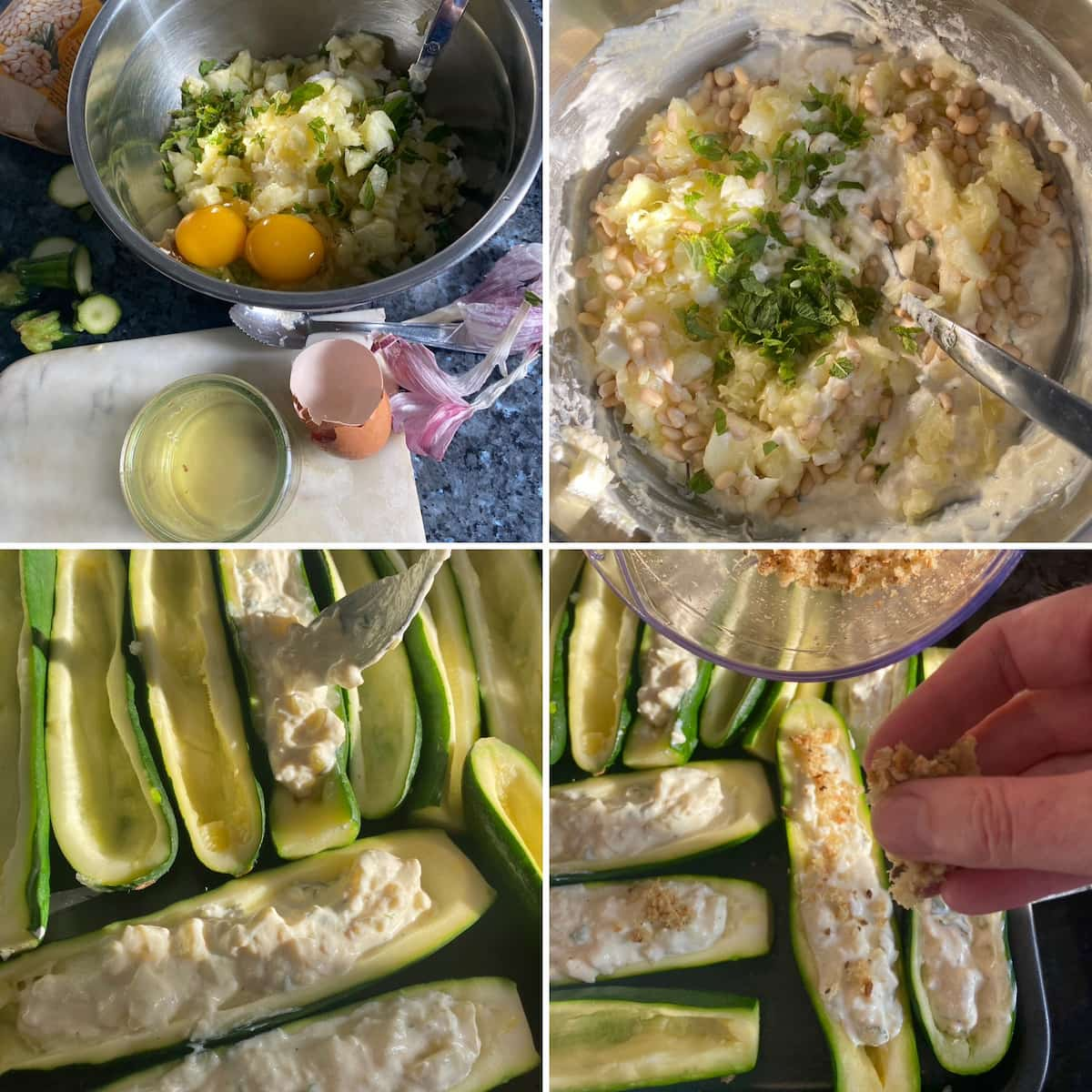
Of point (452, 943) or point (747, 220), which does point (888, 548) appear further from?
point (452, 943)

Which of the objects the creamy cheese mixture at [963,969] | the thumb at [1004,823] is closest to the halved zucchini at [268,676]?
the thumb at [1004,823]

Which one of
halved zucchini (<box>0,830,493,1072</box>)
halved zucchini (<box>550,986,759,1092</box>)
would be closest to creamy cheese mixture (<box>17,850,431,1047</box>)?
halved zucchini (<box>0,830,493,1072</box>)

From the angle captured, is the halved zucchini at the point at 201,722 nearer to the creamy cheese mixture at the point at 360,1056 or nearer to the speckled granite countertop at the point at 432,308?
the creamy cheese mixture at the point at 360,1056

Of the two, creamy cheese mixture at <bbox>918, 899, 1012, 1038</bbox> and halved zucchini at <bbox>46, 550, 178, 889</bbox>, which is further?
creamy cheese mixture at <bbox>918, 899, 1012, 1038</bbox>

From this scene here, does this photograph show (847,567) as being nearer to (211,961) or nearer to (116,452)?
(211,961)

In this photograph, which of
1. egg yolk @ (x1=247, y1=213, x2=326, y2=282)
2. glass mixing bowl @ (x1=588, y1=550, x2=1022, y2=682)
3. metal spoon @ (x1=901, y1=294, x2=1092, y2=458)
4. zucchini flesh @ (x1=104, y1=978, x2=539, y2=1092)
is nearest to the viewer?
metal spoon @ (x1=901, y1=294, x2=1092, y2=458)

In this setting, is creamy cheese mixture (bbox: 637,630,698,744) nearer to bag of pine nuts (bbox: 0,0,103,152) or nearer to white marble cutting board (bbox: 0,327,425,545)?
white marble cutting board (bbox: 0,327,425,545)
